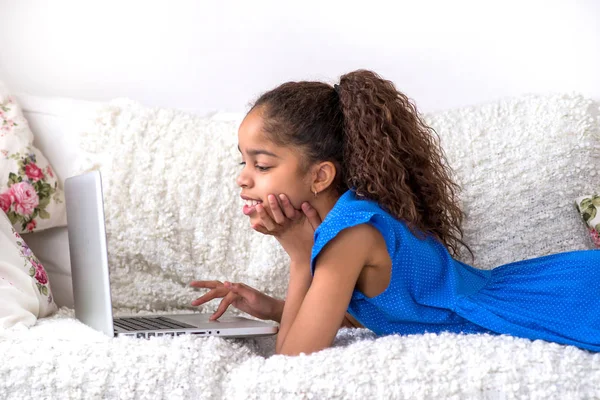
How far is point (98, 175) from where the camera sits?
4.15 ft

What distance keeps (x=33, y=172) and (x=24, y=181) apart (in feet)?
0.11

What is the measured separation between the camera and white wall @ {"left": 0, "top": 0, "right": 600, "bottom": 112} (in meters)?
2.22

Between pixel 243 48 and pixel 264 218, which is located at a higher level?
pixel 243 48

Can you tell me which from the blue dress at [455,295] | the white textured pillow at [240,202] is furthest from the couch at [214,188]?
the blue dress at [455,295]

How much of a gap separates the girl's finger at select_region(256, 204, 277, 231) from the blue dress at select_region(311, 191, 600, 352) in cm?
12

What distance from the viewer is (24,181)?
172 centimetres

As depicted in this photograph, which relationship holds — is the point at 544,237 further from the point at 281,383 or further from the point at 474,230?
the point at 281,383

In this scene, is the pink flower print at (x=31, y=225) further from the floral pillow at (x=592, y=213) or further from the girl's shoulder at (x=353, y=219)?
the floral pillow at (x=592, y=213)

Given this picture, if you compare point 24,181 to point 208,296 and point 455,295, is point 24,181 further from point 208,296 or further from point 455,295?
point 455,295

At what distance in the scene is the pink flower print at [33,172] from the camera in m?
1.74

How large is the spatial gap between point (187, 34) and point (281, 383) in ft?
4.60

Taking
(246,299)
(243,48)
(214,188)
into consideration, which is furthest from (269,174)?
(243,48)

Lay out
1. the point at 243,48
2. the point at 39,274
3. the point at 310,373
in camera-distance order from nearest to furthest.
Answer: the point at 310,373 → the point at 39,274 → the point at 243,48

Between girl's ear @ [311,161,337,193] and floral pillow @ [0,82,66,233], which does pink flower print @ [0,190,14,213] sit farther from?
girl's ear @ [311,161,337,193]
